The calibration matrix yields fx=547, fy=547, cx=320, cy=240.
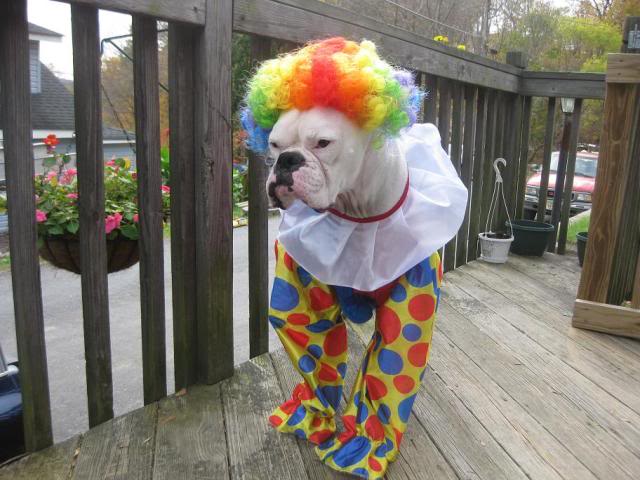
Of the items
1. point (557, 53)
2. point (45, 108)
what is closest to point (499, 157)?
point (557, 53)

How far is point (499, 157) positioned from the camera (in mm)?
3670

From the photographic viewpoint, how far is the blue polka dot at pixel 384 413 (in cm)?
148

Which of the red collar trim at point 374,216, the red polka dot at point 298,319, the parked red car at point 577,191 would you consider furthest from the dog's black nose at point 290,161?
the parked red car at point 577,191

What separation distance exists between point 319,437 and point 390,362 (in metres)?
0.34

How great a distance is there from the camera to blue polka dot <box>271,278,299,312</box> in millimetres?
1568

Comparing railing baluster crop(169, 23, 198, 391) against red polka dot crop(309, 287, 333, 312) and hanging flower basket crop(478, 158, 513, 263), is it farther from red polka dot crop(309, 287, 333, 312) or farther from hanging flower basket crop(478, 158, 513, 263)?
hanging flower basket crop(478, 158, 513, 263)

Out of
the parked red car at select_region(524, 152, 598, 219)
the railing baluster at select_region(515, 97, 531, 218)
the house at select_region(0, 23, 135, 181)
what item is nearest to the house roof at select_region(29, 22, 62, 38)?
the house at select_region(0, 23, 135, 181)

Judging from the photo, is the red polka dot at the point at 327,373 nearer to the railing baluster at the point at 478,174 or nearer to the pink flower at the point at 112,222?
the pink flower at the point at 112,222

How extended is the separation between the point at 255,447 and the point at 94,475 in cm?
43

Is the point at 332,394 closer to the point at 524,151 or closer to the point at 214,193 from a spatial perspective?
the point at 214,193

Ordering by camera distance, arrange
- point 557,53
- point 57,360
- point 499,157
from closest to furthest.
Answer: point 57,360, point 499,157, point 557,53

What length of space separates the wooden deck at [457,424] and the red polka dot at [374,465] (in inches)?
2.3

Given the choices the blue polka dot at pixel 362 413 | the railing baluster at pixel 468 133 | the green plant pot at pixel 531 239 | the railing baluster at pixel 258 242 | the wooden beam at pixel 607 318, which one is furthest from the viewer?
the green plant pot at pixel 531 239

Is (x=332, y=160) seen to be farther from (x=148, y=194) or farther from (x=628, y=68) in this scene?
(x=628, y=68)
